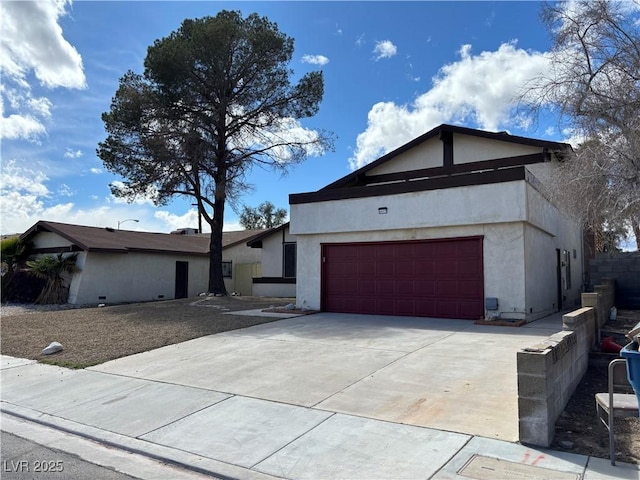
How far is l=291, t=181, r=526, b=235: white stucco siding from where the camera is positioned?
42.2ft

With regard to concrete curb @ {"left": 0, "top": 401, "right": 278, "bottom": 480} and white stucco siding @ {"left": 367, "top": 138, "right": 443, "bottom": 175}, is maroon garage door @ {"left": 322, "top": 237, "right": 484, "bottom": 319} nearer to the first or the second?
white stucco siding @ {"left": 367, "top": 138, "right": 443, "bottom": 175}

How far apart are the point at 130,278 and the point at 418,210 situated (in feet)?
54.8

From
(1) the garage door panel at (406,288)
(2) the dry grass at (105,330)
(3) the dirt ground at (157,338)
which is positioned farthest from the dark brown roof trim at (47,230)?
(1) the garage door panel at (406,288)

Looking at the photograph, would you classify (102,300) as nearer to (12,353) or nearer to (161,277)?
(161,277)

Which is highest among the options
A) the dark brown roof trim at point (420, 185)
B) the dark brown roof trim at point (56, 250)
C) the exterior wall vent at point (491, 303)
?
the dark brown roof trim at point (420, 185)

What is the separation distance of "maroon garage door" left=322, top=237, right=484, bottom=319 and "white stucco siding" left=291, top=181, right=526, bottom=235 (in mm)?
627

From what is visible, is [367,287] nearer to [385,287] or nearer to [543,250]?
[385,287]

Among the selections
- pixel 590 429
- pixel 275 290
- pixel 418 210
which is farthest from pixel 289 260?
pixel 590 429

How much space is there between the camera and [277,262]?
26.1 m

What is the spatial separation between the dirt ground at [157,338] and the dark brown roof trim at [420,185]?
4614mm

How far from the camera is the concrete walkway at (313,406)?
4.52m

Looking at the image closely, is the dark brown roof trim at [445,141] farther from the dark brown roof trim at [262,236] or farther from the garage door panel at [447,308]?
the garage door panel at [447,308]

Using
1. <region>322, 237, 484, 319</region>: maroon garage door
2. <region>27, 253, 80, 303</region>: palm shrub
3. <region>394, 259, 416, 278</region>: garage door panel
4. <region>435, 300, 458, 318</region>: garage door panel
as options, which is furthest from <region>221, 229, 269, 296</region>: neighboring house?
<region>435, 300, 458, 318</region>: garage door panel

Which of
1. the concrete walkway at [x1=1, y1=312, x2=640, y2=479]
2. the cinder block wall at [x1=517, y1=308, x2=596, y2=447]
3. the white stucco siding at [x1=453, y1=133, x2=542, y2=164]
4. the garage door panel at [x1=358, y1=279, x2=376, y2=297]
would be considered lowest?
the concrete walkway at [x1=1, y1=312, x2=640, y2=479]
